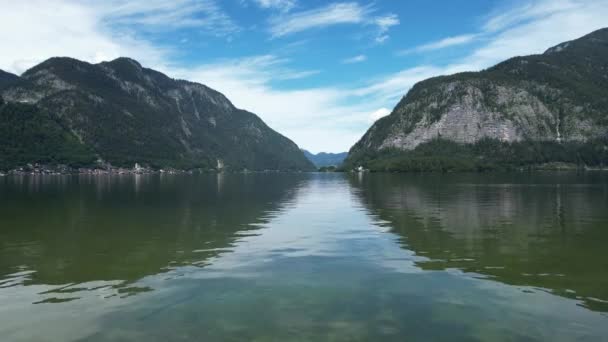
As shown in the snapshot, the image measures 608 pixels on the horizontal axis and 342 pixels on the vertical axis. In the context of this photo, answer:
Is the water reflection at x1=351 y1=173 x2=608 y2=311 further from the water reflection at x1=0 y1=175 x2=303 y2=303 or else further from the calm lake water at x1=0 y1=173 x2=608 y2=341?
the water reflection at x1=0 y1=175 x2=303 y2=303

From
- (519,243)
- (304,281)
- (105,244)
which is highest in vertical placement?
(105,244)

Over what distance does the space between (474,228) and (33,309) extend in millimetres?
36656

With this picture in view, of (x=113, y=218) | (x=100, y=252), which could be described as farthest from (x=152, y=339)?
(x=113, y=218)

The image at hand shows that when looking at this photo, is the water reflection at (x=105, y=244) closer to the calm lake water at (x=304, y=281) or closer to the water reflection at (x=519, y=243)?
the calm lake water at (x=304, y=281)

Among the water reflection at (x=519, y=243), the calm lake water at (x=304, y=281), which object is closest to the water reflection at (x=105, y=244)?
the calm lake water at (x=304, y=281)

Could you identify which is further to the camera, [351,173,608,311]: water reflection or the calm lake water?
[351,173,608,311]: water reflection

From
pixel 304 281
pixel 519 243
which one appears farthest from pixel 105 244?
pixel 519 243

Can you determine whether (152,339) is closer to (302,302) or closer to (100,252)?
(302,302)

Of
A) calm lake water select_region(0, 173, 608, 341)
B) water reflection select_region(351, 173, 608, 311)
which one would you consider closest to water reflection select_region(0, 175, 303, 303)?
calm lake water select_region(0, 173, 608, 341)

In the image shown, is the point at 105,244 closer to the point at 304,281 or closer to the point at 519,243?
the point at 304,281

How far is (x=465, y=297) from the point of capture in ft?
63.9

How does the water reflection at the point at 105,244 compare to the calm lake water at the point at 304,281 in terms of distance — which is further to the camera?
the water reflection at the point at 105,244

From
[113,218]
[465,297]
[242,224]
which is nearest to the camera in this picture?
[465,297]

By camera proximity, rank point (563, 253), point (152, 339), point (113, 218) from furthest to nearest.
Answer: point (113, 218)
point (563, 253)
point (152, 339)
